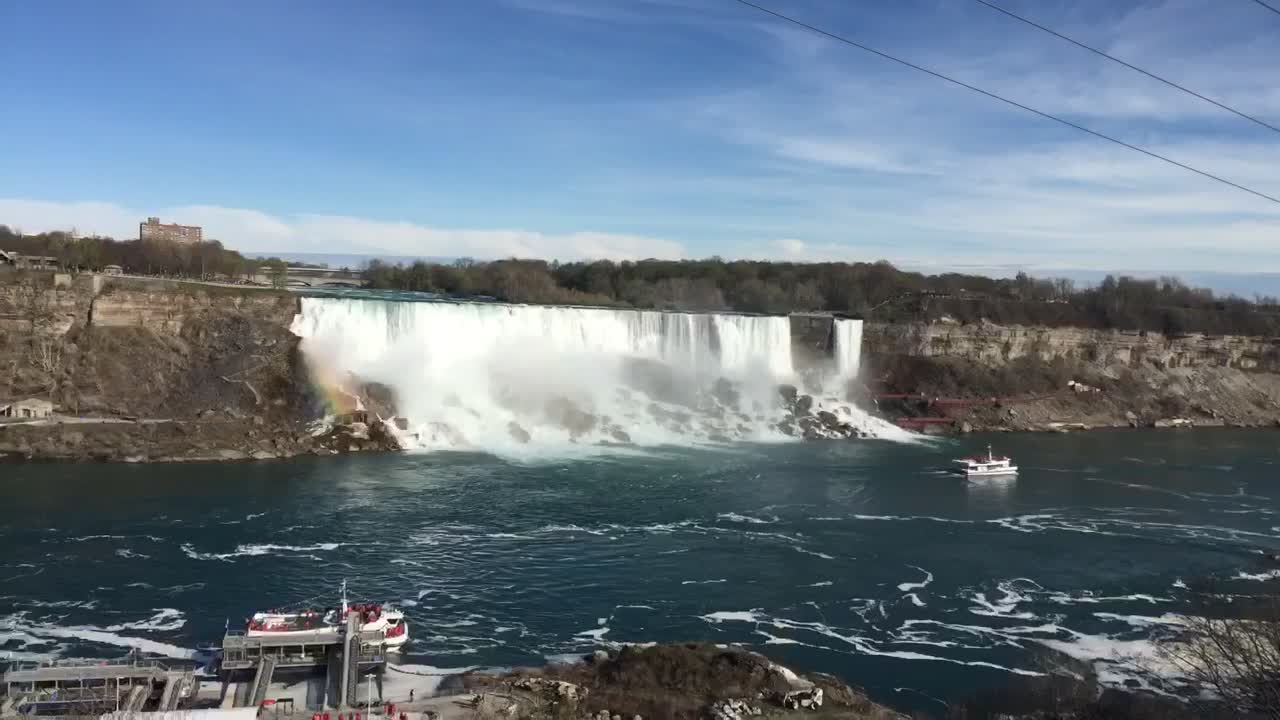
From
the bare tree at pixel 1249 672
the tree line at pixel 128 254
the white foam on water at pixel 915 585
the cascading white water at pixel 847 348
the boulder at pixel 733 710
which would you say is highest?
the tree line at pixel 128 254

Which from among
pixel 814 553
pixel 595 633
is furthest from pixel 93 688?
pixel 814 553

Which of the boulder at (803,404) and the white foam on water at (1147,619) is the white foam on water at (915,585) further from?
the boulder at (803,404)

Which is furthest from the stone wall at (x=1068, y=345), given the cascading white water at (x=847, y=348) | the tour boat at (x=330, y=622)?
the tour boat at (x=330, y=622)

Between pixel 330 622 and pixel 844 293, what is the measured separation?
6355cm

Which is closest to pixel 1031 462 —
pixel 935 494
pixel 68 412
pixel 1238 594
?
pixel 935 494

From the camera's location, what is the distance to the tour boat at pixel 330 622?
16562 millimetres

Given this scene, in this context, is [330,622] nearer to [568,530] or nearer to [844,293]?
[568,530]

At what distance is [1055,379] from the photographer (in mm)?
54219

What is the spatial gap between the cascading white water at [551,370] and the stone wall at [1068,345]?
903 centimetres

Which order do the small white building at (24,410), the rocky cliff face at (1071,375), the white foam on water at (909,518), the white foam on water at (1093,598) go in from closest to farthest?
1. the white foam on water at (1093,598)
2. the white foam on water at (909,518)
3. the small white building at (24,410)
4. the rocky cliff face at (1071,375)

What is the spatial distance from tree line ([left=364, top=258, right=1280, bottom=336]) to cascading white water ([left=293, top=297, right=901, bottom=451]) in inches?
494

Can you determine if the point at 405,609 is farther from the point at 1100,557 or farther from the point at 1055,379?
the point at 1055,379

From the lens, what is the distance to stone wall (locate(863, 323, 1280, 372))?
179 feet

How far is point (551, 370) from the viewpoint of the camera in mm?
44531
